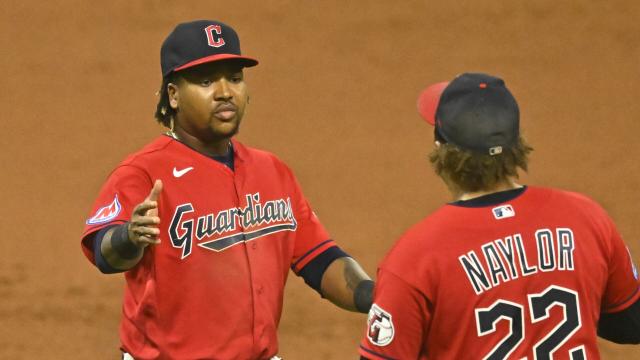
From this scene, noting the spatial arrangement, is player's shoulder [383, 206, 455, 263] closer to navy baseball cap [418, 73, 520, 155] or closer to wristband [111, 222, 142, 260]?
navy baseball cap [418, 73, 520, 155]

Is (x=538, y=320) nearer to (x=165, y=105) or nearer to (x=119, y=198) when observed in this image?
(x=119, y=198)

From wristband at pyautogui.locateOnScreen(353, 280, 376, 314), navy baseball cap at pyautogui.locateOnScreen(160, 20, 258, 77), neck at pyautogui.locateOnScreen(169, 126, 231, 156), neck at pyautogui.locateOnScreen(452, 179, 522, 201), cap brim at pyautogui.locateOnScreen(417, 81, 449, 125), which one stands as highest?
navy baseball cap at pyautogui.locateOnScreen(160, 20, 258, 77)

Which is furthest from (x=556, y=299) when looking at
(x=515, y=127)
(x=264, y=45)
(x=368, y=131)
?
(x=264, y=45)

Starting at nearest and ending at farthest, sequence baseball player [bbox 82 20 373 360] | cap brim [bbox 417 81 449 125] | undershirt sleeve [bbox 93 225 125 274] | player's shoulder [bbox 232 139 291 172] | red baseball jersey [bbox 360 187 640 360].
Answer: red baseball jersey [bbox 360 187 640 360]
cap brim [bbox 417 81 449 125]
undershirt sleeve [bbox 93 225 125 274]
baseball player [bbox 82 20 373 360]
player's shoulder [bbox 232 139 291 172]

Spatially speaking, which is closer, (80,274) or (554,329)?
(554,329)

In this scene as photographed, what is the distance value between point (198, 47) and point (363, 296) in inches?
39.5

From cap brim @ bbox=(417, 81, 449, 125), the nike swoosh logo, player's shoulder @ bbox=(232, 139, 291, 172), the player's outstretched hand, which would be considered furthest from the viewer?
player's shoulder @ bbox=(232, 139, 291, 172)

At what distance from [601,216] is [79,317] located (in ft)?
15.8

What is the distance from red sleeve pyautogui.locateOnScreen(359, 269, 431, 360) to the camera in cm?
270

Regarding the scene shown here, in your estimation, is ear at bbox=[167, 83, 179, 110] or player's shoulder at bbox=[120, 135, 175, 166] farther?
ear at bbox=[167, 83, 179, 110]

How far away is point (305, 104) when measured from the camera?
27.1 feet

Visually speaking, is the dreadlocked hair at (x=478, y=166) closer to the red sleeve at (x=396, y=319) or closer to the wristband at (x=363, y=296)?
the red sleeve at (x=396, y=319)

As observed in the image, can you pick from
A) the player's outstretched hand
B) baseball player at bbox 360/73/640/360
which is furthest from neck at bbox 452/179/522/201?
the player's outstretched hand

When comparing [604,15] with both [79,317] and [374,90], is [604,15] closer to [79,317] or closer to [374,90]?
[374,90]
